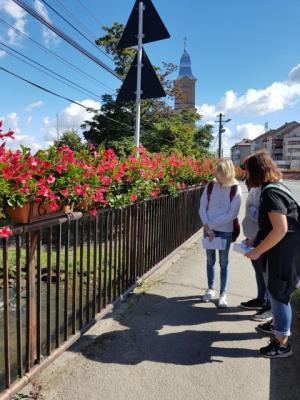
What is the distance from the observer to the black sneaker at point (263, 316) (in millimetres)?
3871

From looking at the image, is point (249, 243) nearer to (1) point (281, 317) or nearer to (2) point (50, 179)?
(1) point (281, 317)

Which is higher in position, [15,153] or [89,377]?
[15,153]

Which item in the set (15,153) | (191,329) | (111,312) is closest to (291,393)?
(191,329)

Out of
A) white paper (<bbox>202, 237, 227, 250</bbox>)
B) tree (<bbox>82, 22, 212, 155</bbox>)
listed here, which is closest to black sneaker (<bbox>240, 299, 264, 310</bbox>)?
white paper (<bbox>202, 237, 227, 250</bbox>)

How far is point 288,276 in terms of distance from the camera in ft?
9.77

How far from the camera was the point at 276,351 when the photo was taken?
10.3 ft

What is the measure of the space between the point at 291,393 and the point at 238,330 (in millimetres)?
1009

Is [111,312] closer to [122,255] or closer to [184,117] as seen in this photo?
[122,255]

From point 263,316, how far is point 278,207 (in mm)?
1559

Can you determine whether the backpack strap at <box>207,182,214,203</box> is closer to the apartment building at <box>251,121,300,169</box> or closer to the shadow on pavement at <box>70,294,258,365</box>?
the shadow on pavement at <box>70,294,258,365</box>

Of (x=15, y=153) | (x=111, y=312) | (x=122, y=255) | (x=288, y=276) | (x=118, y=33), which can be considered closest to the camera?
(x=15, y=153)

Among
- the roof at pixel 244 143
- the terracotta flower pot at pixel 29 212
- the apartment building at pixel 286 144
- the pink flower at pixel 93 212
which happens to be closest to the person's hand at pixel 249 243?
the pink flower at pixel 93 212

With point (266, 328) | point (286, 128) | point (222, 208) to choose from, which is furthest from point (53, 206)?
point (286, 128)

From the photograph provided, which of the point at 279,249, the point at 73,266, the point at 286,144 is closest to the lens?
the point at 279,249
